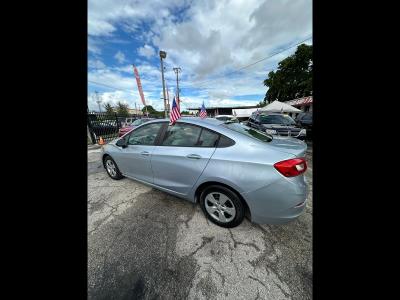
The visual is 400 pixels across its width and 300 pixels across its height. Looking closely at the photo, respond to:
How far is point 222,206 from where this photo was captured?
2.37 metres

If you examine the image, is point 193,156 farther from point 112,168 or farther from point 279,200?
point 112,168

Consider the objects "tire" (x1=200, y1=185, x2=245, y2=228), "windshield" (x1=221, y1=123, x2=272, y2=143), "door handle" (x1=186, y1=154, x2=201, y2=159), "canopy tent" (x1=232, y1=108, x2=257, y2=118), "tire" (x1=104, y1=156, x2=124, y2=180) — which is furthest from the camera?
"canopy tent" (x1=232, y1=108, x2=257, y2=118)

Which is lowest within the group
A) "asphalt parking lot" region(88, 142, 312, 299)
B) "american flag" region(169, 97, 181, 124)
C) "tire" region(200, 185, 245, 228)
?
"asphalt parking lot" region(88, 142, 312, 299)

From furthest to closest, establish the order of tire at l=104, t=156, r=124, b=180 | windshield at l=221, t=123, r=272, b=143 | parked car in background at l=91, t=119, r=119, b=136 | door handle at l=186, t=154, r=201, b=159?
1. parked car in background at l=91, t=119, r=119, b=136
2. tire at l=104, t=156, r=124, b=180
3. windshield at l=221, t=123, r=272, b=143
4. door handle at l=186, t=154, r=201, b=159

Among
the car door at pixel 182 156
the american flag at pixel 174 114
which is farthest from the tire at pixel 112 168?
the american flag at pixel 174 114

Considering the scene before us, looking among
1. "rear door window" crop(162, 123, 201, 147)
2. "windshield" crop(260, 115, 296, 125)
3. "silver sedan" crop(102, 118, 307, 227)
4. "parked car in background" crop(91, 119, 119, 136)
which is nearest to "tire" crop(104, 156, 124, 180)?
"silver sedan" crop(102, 118, 307, 227)

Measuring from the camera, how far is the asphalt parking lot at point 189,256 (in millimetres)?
1628

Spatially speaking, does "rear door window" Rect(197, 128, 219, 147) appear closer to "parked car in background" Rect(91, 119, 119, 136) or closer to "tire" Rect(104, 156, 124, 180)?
"tire" Rect(104, 156, 124, 180)

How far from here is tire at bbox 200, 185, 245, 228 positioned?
2236 mm

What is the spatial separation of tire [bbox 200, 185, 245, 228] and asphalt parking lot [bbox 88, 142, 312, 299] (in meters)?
0.12

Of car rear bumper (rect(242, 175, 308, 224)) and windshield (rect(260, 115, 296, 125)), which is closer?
car rear bumper (rect(242, 175, 308, 224))

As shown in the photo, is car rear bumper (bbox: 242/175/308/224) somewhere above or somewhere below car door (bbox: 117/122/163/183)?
below
